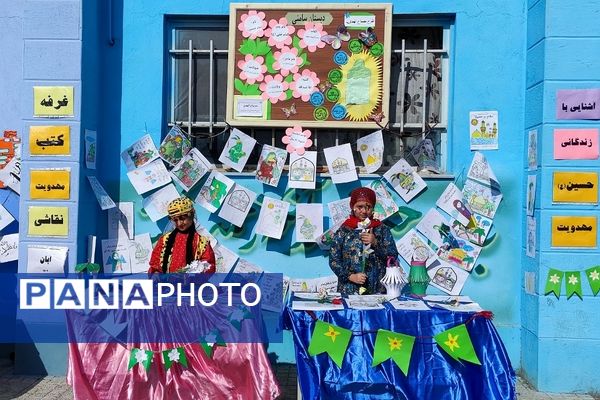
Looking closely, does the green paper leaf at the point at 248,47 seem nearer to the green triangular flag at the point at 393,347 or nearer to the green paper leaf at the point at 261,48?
the green paper leaf at the point at 261,48

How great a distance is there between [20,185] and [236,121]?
1925 millimetres

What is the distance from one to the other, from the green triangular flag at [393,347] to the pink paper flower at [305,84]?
2407mm

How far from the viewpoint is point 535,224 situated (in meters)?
5.55

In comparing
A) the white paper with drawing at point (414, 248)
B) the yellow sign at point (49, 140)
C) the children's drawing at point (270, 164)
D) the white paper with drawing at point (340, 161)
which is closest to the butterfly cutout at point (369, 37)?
the white paper with drawing at point (340, 161)

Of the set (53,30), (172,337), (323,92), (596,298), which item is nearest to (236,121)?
(323,92)

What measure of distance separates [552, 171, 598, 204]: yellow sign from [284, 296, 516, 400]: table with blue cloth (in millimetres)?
1473

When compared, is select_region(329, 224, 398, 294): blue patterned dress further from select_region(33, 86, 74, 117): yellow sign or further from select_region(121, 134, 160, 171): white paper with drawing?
select_region(33, 86, 74, 117): yellow sign

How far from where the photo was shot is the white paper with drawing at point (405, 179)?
5988 mm

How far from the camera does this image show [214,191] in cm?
612

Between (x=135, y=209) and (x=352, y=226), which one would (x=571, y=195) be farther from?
(x=135, y=209)

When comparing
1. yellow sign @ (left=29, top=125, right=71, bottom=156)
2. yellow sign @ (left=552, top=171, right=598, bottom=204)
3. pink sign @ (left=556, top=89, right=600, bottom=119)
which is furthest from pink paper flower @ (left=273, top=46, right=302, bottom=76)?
yellow sign @ (left=552, top=171, right=598, bottom=204)

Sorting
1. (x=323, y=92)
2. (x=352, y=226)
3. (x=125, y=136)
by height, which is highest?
(x=323, y=92)

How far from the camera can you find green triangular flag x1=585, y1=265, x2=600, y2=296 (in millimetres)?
5398

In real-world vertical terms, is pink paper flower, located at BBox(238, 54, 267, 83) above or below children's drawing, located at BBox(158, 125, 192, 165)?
above
